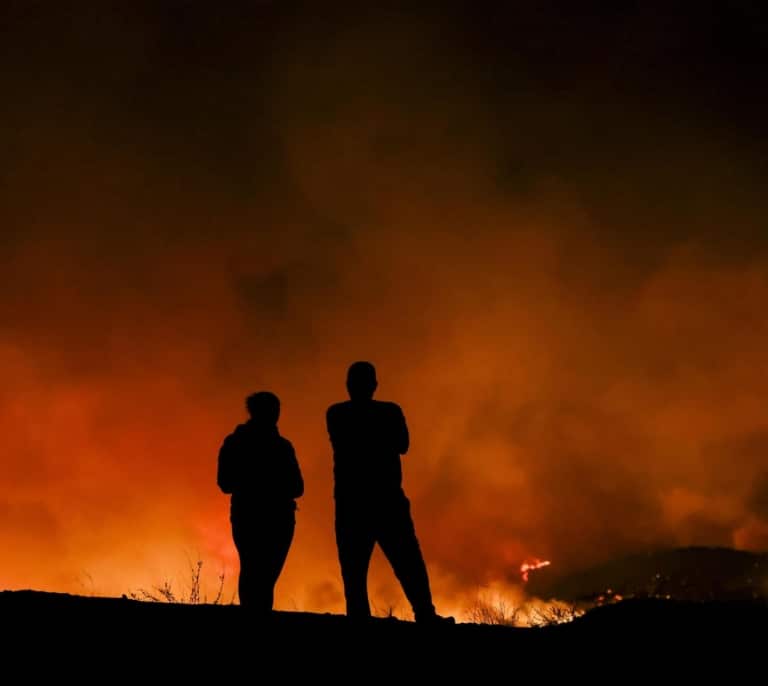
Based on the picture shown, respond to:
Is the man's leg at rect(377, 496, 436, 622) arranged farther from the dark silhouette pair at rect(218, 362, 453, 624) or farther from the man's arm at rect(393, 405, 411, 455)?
the man's arm at rect(393, 405, 411, 455)

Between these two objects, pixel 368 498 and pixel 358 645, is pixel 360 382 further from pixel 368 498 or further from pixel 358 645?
pixel 358 645

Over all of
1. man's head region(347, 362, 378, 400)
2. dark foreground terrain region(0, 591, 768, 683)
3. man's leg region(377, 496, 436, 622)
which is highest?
man's head region(347, 362, 378, 400)

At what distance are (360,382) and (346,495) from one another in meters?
0.98

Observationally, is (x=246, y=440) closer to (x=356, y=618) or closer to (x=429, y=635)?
(x=356, y=618)

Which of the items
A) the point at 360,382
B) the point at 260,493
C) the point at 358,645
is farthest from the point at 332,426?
the point at 358,645

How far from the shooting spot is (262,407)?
22.5 feet

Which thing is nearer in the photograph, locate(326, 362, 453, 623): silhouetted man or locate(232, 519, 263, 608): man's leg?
locate(326, 362, 453, 623): silhouetted man

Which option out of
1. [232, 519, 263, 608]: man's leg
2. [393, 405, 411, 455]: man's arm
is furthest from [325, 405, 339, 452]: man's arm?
[232, 519, 263, 608]: man's leg

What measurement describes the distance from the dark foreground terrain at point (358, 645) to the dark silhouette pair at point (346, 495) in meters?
0.53

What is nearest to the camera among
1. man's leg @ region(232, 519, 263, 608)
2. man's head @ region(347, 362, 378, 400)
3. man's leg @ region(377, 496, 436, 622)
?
man's leg @ region(377, 496, 436, 622)

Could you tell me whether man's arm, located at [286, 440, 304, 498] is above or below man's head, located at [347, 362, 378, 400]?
below

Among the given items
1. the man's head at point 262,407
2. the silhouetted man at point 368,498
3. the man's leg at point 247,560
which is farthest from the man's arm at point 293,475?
the silhouetted man at point 368,498

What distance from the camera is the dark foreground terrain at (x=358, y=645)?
4484 millimetres

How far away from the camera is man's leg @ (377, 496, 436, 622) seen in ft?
20.4
